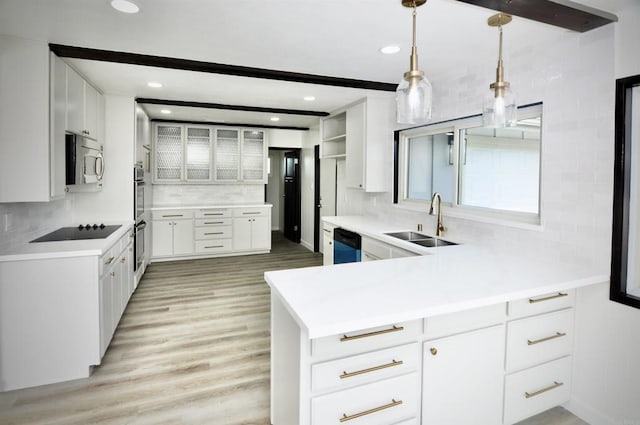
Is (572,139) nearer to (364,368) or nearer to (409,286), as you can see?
(409,286)

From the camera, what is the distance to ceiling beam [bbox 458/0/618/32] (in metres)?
1.74

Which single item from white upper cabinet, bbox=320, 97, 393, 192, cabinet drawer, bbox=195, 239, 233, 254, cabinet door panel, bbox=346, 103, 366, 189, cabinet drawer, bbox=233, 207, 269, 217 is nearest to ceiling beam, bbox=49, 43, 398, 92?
white upper cabinet, bbox=320, 97, 393, 192

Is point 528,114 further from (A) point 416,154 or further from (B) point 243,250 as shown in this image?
(B) point 243,250

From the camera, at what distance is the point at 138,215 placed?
181 inches

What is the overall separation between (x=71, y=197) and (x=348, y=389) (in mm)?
3930

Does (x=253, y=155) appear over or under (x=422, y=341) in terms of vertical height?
over

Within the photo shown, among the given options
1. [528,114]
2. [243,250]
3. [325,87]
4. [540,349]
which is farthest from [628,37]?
[243,250]

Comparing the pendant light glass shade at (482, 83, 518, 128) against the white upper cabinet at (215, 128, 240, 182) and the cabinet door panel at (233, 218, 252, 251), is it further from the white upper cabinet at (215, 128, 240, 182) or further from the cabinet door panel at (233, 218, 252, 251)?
the white upper cabinet at (215, 128, 240, 182)

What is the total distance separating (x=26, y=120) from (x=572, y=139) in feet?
12.1

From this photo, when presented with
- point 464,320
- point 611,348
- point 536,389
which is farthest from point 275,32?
point 611,348

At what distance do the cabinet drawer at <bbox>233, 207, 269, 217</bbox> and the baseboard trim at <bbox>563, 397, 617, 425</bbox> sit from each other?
17.1ft

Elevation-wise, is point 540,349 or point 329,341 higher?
point 329,341

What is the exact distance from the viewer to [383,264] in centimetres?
220

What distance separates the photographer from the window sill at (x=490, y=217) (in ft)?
8.34
